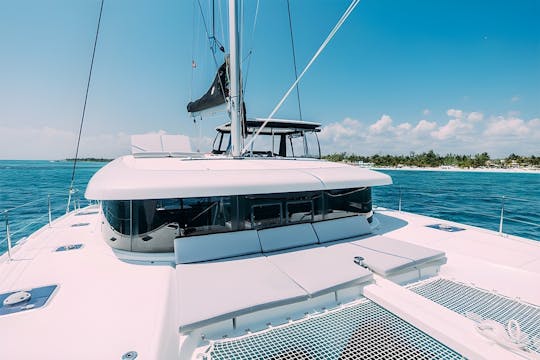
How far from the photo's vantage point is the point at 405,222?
5.89 meters

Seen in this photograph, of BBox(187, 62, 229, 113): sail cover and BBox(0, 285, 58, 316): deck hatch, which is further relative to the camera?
BBox(187, 62, 229, 113): sail cover

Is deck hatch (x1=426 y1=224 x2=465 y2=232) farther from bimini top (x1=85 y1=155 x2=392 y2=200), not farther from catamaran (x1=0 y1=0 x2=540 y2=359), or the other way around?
bimini top (x1=85 y1=155 x2=392 y2=200)

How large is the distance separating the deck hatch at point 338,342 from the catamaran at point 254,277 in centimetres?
1

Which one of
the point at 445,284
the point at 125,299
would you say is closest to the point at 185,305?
the point at 125,299

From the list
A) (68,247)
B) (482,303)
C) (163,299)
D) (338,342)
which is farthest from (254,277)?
(68,247)

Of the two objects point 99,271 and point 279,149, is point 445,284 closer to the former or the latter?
point 99,271

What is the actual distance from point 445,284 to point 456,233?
2.39m

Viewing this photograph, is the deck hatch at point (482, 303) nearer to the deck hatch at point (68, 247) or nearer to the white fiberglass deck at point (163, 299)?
the white fiberglass deck at point (163, 299)

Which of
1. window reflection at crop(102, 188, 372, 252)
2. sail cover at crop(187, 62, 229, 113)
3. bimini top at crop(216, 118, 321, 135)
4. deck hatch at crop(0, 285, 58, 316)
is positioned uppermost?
sail cover at crop(187, 62, 229, 113)

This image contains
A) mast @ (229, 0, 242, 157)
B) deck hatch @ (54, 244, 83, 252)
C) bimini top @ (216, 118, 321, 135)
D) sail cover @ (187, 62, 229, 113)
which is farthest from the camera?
bimini top @ (216, 118, 321, 135)

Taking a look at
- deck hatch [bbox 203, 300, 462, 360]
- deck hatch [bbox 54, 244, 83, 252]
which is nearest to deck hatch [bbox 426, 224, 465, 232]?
deck hatch [bbox 203, 300, 462, 360]

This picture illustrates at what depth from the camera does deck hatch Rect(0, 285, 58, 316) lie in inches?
94.3

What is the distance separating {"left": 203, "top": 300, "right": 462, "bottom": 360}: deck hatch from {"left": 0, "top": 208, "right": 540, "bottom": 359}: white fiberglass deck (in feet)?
0.19

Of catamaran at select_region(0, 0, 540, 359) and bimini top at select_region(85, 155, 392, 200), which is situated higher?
bimini top at select_region(85, 155, 392, 200)
